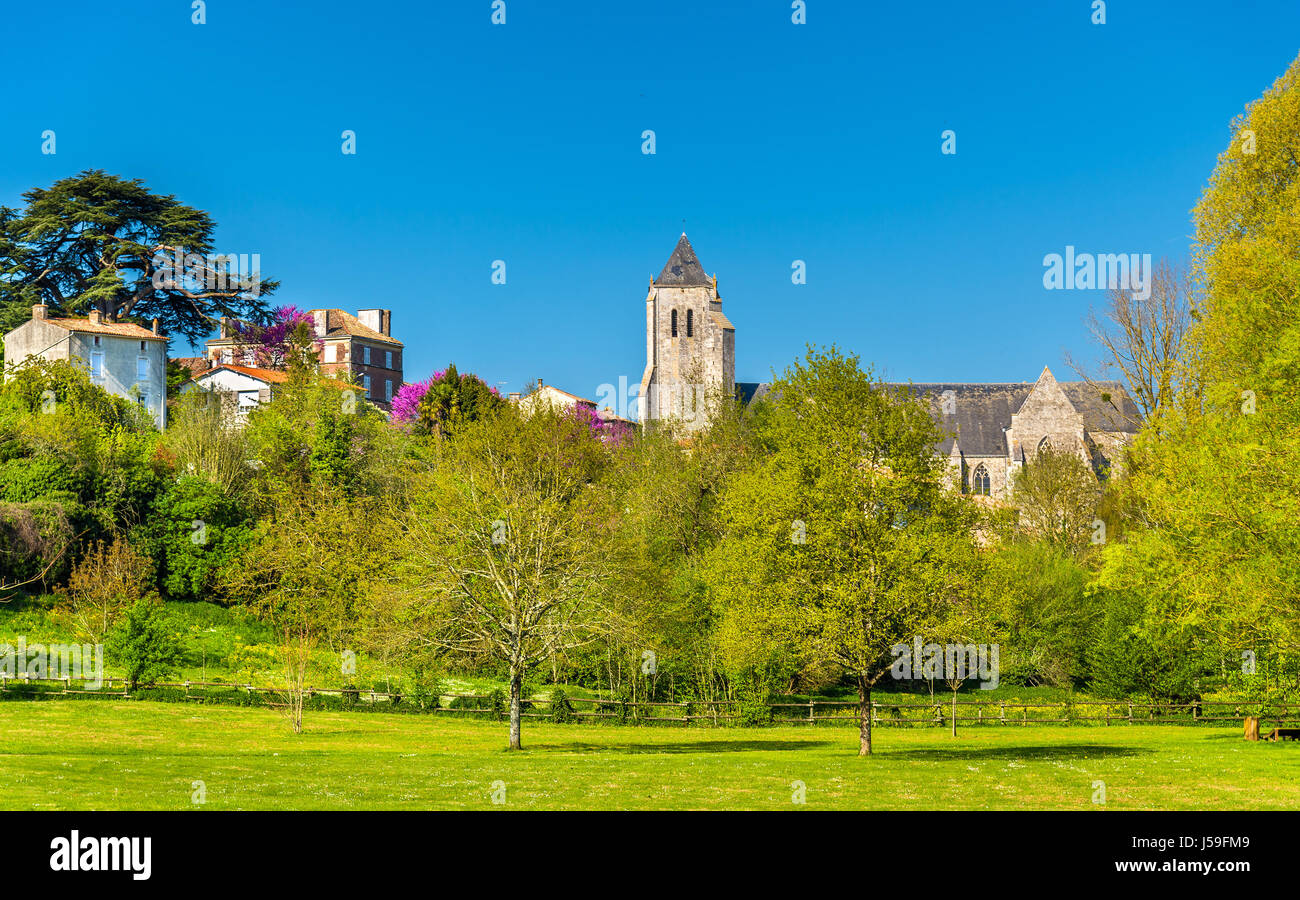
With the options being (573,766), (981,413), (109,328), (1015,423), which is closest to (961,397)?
(981,413)

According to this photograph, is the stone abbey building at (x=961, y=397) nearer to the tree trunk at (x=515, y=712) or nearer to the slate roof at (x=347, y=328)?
the slate roof at (x=347, y=328)

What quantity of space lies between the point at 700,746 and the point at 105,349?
54.5 m

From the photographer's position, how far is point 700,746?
1335 inches

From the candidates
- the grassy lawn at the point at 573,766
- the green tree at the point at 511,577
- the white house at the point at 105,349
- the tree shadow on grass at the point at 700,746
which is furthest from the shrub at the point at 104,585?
the white house at the point at 105,349

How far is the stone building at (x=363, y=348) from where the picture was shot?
116 metres

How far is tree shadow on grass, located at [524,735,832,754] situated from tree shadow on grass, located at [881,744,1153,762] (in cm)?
314

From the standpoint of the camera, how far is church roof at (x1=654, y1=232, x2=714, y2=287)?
410 ft

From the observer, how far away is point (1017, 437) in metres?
98.5

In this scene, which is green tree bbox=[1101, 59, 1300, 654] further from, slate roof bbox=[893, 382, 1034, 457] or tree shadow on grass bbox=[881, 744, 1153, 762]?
slate roof bbox=[893, 382, 1034, 457]

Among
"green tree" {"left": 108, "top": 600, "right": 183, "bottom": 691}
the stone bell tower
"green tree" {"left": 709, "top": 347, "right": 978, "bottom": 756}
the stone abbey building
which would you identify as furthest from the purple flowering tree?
"green tree" {"left": 709, "top": 347, "right": 978, "bottom": 756}

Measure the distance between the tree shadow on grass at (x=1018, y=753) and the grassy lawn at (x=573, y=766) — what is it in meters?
0.08
